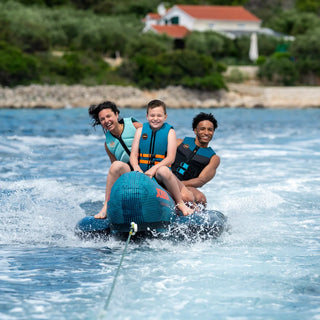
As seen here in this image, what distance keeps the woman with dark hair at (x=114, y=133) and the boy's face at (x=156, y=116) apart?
382 mm

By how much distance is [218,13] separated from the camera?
182 ft

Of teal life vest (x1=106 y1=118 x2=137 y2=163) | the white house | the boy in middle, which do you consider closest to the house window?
the white house

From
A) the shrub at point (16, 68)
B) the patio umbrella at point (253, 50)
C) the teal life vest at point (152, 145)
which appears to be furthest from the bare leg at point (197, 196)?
the patio umbrella at point (253, 50)

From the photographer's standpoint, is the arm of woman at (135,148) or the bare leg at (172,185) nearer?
the bare leg at (172,185)

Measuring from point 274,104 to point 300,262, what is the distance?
3896cm

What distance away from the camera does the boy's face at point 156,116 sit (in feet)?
17.7

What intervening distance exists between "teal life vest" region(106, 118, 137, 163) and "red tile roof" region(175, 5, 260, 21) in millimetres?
50031

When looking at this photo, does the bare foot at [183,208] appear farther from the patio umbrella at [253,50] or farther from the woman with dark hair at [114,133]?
the patio umbrella at [253,50]

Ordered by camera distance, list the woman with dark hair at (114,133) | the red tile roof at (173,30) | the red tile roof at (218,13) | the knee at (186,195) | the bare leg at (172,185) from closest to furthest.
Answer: the bare leg at (172,185) < the woman with dark hair at (114,133) < the knee at (186,195) < the red tile roof at (173,30) < the red tile roof at (218,13)

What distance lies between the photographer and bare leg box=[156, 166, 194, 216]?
532 cm

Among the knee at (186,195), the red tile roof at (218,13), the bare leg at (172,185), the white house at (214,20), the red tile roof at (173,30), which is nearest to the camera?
the bare leg at (172,185)

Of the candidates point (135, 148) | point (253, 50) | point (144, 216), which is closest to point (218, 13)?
point (253, 50)

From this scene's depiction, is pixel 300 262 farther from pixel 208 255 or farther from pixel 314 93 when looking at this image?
pixel 314 93

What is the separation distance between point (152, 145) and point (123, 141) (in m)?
0.39
